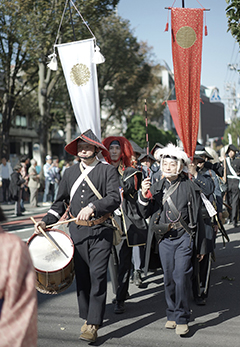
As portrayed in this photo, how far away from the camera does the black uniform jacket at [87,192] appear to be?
483cm

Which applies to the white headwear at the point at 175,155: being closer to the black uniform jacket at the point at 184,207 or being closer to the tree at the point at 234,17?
the black uniform jacket at the point at 184,207

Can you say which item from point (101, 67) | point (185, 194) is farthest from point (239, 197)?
point (101, 67)

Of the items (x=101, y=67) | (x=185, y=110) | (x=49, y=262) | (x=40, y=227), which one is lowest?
(x=49, y=262)

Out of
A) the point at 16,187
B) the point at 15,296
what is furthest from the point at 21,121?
the point at 15,296

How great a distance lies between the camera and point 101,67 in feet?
104

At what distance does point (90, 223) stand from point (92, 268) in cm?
45

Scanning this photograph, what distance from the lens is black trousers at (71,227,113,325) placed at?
186 inches

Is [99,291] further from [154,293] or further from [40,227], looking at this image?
[154,293]

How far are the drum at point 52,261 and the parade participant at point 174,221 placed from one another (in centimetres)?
96

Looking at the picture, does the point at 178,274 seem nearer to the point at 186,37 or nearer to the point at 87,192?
the point at 87,192

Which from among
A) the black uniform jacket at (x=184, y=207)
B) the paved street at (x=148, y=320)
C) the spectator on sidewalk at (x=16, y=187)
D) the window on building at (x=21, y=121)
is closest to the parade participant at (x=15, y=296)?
the paved street at (x=148, y=320)

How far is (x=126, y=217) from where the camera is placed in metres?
6.02

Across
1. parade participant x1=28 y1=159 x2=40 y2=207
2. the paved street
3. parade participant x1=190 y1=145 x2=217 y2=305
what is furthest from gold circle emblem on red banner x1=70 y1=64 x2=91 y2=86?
parade participant x1=28 y1=159 x2=40 y2=207

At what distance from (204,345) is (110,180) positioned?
1.81 meters
